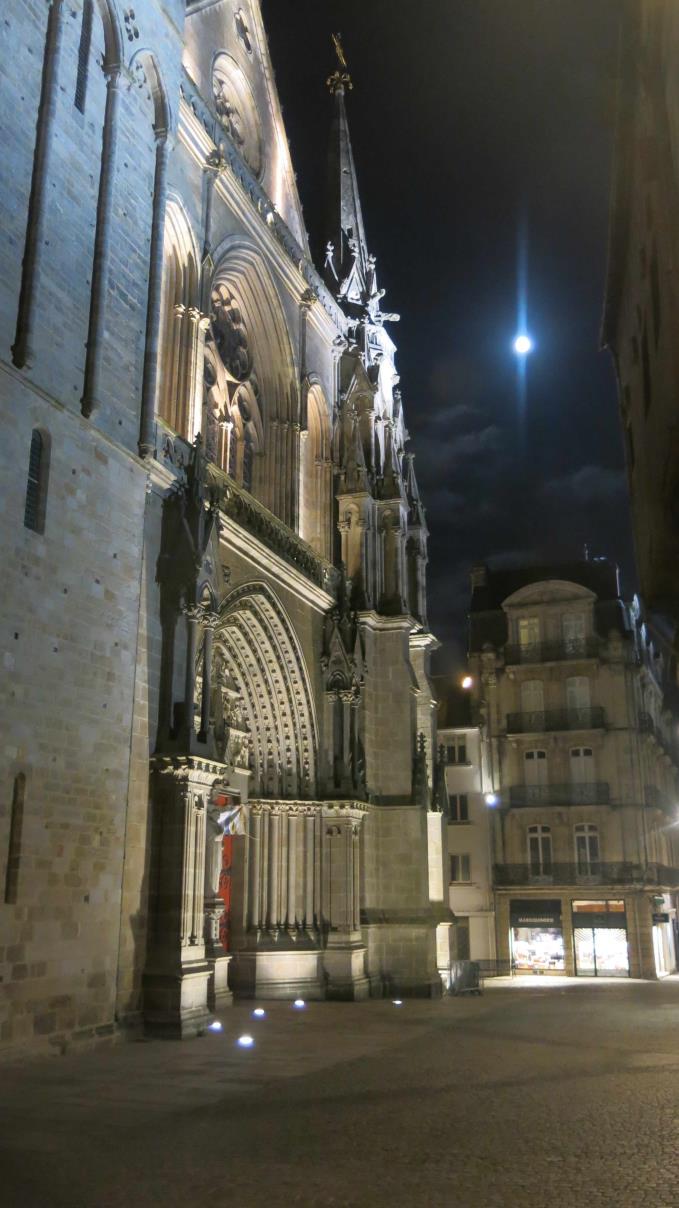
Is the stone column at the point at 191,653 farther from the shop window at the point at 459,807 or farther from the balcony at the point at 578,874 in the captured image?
the balcony at the point at 578,874

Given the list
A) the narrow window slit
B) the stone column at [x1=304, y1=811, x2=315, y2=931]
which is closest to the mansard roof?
the stone column at [x1=304, y1=811, x2=315, y2=931]

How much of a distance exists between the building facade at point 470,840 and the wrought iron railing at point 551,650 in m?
2.96

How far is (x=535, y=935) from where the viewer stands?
34469 millimetres

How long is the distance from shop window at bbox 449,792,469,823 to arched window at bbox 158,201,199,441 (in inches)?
891

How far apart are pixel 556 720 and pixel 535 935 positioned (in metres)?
7.26

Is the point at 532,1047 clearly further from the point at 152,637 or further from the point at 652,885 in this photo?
the point at 652,885

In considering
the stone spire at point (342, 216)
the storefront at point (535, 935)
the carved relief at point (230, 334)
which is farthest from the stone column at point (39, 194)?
the storefront at point (535, 935)

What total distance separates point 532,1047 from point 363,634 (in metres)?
11.3

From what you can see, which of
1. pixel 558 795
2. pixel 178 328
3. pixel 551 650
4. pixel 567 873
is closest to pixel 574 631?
pixel 551 650

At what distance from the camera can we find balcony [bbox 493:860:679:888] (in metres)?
33.8

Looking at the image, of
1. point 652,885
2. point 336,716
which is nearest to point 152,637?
point 336,716

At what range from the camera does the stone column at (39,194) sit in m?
11.8

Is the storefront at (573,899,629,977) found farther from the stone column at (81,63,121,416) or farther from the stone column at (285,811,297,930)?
the stone column at (81,63,121,416)

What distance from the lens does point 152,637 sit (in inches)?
555
